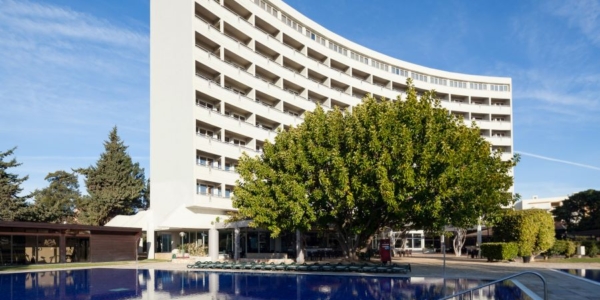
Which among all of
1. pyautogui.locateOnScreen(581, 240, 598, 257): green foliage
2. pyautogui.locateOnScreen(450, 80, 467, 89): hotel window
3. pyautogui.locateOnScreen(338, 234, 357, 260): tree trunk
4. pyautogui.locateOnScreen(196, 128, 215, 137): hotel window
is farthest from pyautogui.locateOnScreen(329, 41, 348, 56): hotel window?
pyautogui.locateOnScreen(338, 234, 357, 260): tree trunk

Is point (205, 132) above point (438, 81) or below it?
below

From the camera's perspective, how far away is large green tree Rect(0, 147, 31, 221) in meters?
59.2

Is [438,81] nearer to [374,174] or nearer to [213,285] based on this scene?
[374,174]

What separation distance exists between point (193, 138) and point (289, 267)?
1856cm

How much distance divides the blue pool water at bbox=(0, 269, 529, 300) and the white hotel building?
15272mm

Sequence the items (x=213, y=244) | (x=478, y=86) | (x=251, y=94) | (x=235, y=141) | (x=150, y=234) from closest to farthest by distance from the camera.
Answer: (x=213, y=244)
(x=150, y=234)
(x=235, y=141)
(x=251, y=94)
(x=478, y=86)

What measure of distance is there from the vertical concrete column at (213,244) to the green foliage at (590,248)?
35.7 m

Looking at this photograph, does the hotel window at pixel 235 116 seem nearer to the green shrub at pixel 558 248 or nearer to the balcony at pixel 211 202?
the balcony at pixel 211 202

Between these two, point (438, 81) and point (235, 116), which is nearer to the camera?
point (235, 116)

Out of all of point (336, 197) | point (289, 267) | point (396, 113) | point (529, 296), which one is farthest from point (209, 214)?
point (529, 296)

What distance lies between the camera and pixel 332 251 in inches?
1932

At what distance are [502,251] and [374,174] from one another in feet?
61.2

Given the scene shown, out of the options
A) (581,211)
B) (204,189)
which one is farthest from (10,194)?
(581,211)

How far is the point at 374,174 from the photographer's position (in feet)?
99.3
